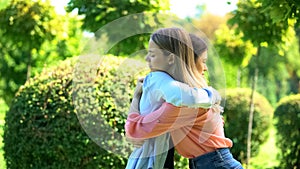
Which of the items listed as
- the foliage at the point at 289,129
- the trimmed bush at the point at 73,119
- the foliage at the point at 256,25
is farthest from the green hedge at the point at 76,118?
the foliage at the point at 289,129

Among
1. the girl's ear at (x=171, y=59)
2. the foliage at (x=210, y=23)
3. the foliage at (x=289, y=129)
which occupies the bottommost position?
the foliage at (x=289, y=129)

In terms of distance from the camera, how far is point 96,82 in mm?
5141

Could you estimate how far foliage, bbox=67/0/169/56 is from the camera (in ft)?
21.9

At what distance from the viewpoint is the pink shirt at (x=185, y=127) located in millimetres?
2586

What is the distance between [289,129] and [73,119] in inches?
136

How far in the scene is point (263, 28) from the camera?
22.2 feet

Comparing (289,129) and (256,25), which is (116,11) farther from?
(289,129)

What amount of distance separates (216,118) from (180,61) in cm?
33

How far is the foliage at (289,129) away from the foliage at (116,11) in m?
2.05

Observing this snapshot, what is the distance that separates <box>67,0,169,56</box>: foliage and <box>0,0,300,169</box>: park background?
1 cm

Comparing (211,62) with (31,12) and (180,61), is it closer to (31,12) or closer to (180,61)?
(180,61)

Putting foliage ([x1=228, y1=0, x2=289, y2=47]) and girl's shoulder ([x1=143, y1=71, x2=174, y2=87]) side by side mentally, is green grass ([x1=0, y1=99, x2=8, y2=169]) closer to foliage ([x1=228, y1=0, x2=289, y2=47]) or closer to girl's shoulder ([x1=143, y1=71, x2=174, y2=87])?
foliage ([x1=228, y1=0, x2=289, y2=47])

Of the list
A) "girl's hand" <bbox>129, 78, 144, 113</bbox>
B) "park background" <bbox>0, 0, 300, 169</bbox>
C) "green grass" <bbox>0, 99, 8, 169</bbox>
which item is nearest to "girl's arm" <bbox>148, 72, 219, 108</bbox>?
"girl's hand" <bbox>129, 78, 144, 113</bbox>

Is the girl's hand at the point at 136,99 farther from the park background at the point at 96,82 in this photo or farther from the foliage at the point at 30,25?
the foliage at the point at 30,25
